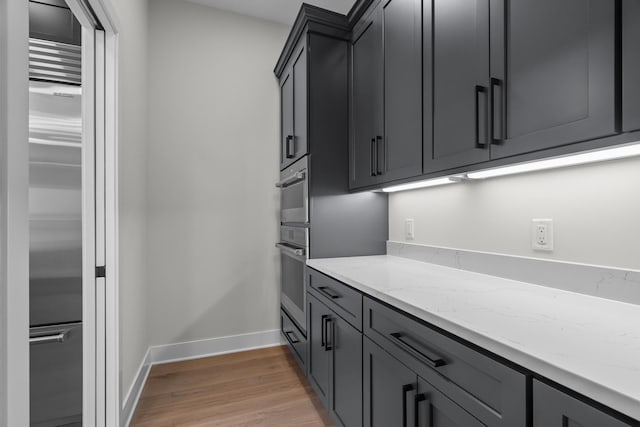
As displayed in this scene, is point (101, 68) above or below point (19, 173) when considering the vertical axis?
above

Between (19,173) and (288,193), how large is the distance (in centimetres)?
175

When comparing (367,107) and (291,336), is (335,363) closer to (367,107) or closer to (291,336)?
(291,336)

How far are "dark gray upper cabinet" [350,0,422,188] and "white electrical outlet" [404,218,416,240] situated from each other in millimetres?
366

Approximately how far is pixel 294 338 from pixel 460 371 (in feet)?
5.39

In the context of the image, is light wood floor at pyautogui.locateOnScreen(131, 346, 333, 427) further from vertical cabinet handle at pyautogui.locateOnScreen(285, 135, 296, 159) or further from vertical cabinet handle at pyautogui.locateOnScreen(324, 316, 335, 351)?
vertical cabinet handle at pyautogui.locateOnScreen(285, 135, 296, 159)

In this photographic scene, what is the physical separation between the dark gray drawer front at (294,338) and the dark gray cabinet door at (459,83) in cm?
142

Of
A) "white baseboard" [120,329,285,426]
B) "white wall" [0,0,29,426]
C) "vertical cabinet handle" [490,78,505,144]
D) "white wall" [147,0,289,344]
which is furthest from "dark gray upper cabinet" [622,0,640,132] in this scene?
"white baseboard" [120,329,285,426]

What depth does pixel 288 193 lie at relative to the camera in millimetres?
2400

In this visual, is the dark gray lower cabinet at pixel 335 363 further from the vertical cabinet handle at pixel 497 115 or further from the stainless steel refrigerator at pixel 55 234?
the stainless steel refrigerator at pixel 55 234

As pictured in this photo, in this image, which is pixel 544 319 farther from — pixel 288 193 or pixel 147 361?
pixel 147 361

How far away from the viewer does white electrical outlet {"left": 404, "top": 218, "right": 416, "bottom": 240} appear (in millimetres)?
1872

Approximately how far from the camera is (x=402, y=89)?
150cm

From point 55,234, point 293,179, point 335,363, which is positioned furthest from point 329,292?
point 55,234

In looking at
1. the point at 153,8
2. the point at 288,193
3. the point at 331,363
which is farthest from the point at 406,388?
the point at 153,8
